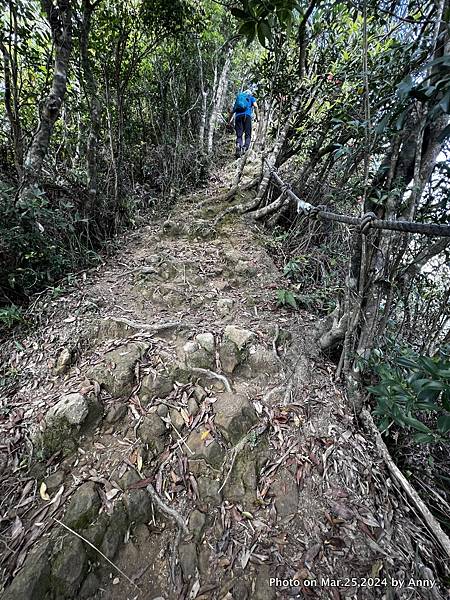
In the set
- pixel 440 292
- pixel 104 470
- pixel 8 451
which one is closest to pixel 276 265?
pixel 440 292

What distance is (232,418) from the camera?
1.92 meters

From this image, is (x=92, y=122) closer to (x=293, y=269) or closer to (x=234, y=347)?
(x=293, y=269)


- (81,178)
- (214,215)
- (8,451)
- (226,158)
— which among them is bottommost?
(8,451)

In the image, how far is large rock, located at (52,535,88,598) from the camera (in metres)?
1.30

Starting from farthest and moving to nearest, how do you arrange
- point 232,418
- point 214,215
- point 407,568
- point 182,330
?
point 214,215, point 182,330, point 232,418, point 407,568

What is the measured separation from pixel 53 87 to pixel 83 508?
11.9 feet

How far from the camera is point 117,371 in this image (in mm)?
2055

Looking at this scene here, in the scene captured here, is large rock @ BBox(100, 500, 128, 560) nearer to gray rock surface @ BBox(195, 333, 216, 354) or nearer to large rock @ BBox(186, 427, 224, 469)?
Answer: large rock @ BBox(186, 427, 224, 469)

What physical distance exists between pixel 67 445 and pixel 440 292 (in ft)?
10.2

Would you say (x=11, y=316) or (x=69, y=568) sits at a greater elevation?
(x=11, y=316)

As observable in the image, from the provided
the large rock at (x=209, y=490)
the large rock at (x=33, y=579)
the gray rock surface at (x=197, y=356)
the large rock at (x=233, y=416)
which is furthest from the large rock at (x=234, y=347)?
the large rock at (x=33, y=579)

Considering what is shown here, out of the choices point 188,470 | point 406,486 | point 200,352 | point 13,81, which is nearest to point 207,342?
point 200,352

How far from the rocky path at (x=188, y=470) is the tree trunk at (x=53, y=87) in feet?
4.29

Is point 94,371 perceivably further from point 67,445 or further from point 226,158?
point 226,158
